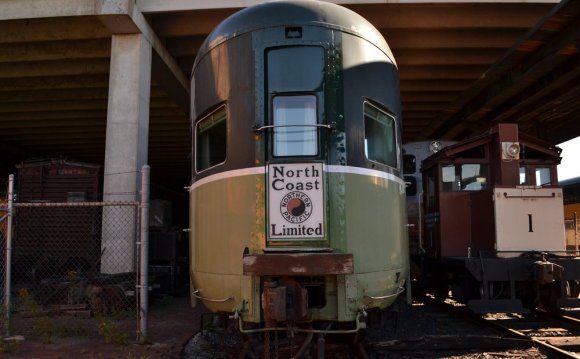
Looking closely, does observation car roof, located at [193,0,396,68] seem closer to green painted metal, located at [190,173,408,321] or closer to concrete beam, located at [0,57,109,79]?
green painted metal, located at [190,173,408,321]

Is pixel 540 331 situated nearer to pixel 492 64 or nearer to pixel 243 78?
pixel 243 78

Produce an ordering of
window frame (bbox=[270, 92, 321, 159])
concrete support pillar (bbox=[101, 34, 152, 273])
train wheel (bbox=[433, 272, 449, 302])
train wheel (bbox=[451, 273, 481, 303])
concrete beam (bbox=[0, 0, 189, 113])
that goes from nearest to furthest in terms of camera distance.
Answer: window frame (bbox=[270, 92, 321, 159])
train wheel (bbox=[451, 273, 481, 303])
train wheel (bbox=[433, 272, 449, 302])
concrete support pillar (bbox=[101, 34, 152, 273])
concrete beam (bbox=[0, 0, 189, 113])

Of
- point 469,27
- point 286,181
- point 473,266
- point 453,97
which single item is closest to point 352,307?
point 286,181

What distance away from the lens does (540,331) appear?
7.12 meters

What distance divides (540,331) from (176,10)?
30.6 ft

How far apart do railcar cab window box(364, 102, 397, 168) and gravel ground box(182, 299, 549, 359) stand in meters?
1.57

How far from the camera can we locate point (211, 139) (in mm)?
5051

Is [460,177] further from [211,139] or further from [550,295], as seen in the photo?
[211,139]

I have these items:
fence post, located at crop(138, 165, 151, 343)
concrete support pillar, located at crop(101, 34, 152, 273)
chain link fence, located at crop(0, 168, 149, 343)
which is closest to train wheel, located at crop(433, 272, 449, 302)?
chain link fence, located at crop(0, 168, 149, 343)

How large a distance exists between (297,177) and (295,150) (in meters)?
0.26

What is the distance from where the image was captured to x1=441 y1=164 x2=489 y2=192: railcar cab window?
8.76 m

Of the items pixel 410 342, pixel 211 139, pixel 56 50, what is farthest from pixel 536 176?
pixel 56 50

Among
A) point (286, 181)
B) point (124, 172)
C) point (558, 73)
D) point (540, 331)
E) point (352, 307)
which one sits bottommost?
point (540, 331)

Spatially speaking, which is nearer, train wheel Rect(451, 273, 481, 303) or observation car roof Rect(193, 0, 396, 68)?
observation car roof Rect(193, 0, 396, 68)
